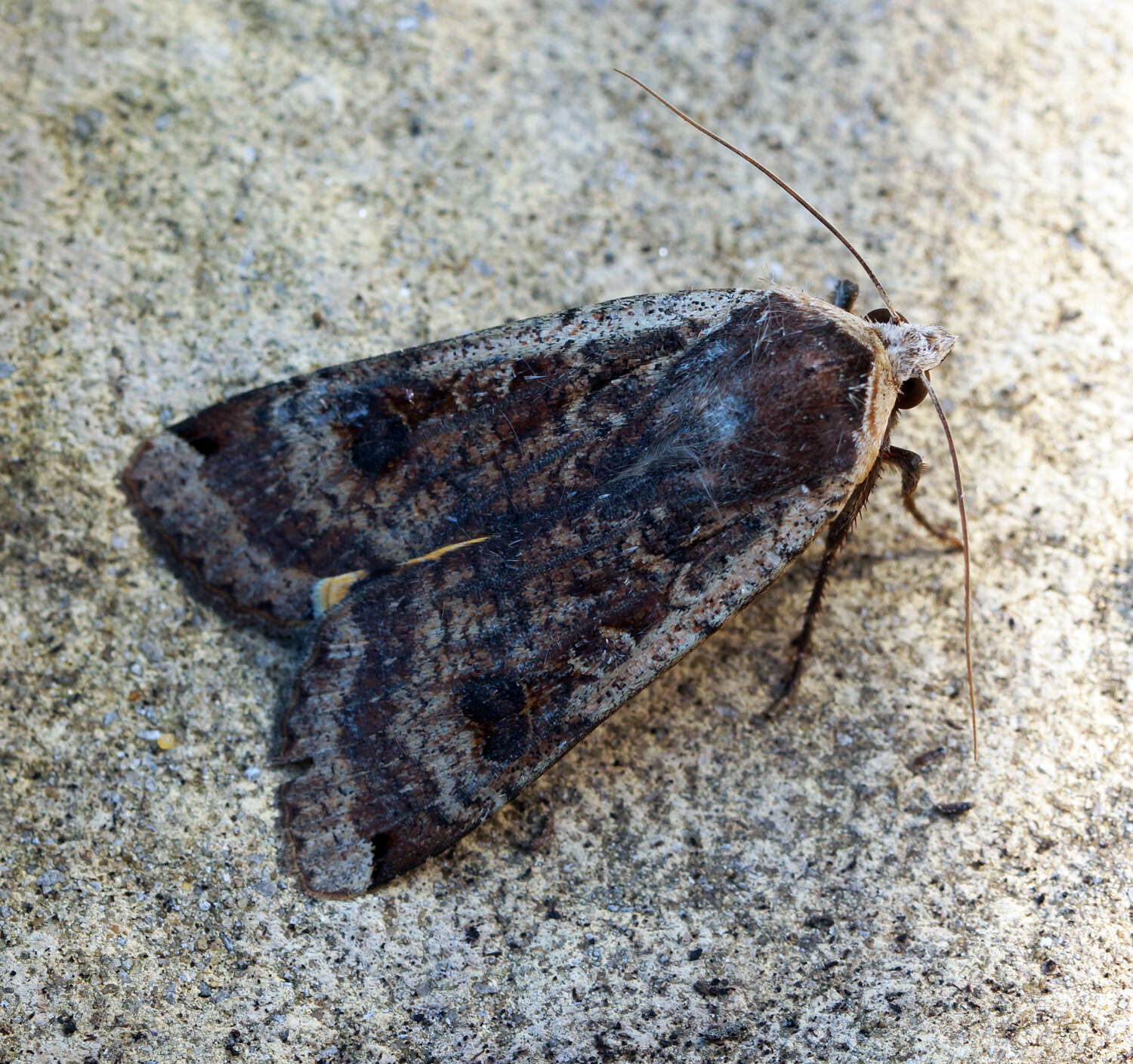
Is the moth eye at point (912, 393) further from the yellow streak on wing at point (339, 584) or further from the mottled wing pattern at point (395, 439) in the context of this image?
the yellow streak on wing at point (339, 584)

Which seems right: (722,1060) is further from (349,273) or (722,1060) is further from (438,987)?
(349,273)

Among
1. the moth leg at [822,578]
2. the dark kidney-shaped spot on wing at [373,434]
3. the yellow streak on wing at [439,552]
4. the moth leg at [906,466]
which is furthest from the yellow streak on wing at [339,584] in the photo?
the moth leg at [906,466]

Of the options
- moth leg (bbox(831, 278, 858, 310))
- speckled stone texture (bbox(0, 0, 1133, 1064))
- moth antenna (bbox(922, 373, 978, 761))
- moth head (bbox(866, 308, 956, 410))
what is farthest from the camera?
moth leg (bbox(831, 278, 858, 310))

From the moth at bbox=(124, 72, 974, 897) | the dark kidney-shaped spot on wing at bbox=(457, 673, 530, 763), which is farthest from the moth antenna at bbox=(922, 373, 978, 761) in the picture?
the dark kidney-shaped spot on wing at bbox=(457, 673, 530, 763)

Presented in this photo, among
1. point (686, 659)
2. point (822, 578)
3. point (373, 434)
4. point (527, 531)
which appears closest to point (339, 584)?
point (373, 434)

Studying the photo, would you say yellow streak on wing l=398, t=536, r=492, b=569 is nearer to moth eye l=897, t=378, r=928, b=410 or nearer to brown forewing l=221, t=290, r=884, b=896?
brown forewing l=221, t=290, r=884, b=896

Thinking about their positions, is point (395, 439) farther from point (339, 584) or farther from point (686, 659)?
point (686, 659)

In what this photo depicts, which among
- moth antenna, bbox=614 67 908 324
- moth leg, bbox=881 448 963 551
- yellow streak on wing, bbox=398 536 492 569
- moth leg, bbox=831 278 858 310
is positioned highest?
moth antenna, bbox=614 67 908 324
